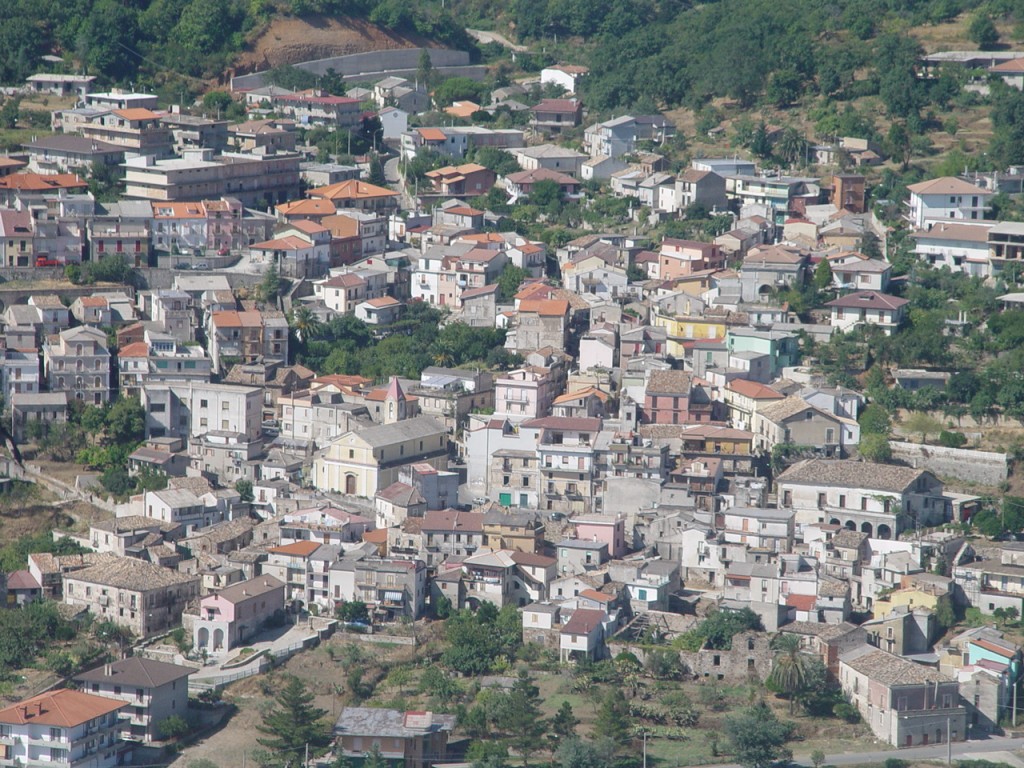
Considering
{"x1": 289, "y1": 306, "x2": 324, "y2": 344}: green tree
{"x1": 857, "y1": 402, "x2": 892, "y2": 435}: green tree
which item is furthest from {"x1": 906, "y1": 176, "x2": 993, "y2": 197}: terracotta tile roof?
{"x1": 289, "y1": 306, "x2": 324, "y2": 344}: green tree

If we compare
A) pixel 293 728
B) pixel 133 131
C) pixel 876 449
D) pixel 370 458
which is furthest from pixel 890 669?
pixel 133 131

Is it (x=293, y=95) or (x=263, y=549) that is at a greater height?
(x=293, y=95)

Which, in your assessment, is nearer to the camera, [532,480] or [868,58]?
[532,480]

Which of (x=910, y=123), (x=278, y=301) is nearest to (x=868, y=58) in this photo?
(x=910, y=123)

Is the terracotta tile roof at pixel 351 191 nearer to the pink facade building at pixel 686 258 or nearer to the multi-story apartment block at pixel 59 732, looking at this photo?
the pink facade building at pixel 686 258

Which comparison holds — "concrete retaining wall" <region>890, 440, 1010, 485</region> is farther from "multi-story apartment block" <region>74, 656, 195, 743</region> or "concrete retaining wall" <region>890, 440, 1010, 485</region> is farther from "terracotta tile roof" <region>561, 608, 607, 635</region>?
"multi-story apartment block" <region>74, 656, 195, 743</region>

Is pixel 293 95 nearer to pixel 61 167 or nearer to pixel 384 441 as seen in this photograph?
pixel 61 167

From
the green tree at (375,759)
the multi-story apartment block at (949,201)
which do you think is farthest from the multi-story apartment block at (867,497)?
the multi-story apartment block at (949,201)
